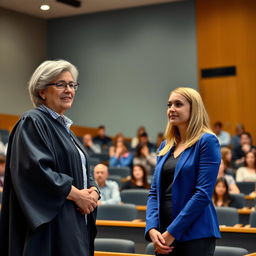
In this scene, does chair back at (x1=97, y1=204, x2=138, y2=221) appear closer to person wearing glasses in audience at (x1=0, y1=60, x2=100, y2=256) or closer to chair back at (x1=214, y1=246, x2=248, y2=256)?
chair back at (x1=214, y1=246, x2=248, y2=256)

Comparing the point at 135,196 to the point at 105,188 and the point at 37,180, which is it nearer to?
the point at 105,188

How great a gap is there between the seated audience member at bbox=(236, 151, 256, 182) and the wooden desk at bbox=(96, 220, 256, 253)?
135 inches

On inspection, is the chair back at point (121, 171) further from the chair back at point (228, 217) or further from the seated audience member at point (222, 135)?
the chair back at point (228, 217)

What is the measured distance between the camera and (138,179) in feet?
24.8

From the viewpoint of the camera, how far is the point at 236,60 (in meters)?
12.6

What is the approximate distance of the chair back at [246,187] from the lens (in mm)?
7613

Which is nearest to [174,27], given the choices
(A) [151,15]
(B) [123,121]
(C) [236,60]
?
(A) [151,15]

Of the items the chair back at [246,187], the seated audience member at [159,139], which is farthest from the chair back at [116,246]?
the seated audience member at [159,139]

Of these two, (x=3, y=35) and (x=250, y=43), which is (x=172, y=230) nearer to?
(x=250, y=43)

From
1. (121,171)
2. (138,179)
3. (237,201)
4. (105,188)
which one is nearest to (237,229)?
(237,201)

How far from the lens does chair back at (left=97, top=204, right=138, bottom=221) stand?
5.62 m

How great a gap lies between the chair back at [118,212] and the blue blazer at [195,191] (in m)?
2.70

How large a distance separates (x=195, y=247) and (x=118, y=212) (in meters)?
2.91

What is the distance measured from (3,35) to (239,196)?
27.8 ft
